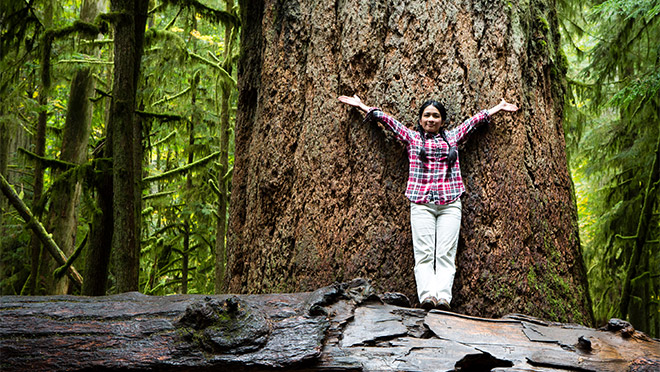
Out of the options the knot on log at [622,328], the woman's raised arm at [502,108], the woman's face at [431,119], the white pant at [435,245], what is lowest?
the knot on log at [622,328]

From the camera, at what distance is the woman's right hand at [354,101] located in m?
5.34

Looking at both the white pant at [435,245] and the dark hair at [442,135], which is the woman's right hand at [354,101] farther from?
the white pant at [435,245]

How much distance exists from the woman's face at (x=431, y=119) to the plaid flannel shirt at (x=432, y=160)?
6 centimetres

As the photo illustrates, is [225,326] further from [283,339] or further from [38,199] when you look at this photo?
[38,199]

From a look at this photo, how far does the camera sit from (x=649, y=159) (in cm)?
1114

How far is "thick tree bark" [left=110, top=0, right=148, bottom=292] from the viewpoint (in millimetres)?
7672

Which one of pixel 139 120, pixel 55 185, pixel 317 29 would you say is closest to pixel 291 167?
pixel 317 29

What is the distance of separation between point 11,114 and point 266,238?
27.9 feet

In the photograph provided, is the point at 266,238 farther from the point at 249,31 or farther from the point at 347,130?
the point at 249,31

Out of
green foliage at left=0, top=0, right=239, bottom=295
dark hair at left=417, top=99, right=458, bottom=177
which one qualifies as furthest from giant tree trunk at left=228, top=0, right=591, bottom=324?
green foliage at left=0, top=0, right=239, bottom=295

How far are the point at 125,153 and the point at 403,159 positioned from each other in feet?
14.4

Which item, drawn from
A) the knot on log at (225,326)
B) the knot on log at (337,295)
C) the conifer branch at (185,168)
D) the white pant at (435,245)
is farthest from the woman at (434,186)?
the conifer branch at (185,168)

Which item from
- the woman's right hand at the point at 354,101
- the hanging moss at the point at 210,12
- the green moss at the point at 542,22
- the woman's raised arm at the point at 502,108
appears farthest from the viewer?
the hanging moss at the point at 210,12

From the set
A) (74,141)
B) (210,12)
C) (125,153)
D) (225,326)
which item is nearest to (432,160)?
(225,326)
